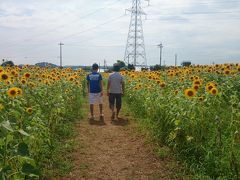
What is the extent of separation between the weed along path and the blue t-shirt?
62.5 inches

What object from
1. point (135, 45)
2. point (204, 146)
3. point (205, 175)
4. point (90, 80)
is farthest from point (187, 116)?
point (135, 45)

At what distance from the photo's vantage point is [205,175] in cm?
449

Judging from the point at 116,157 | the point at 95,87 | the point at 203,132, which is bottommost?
the point at 116,157

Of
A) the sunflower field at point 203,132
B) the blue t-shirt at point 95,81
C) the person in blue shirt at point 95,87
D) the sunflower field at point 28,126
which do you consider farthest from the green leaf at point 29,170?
the blue t-shirt at point 95,81

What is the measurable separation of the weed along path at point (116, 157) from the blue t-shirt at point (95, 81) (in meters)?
1.59

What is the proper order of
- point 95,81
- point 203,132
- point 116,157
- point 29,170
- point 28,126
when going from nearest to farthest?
point 29,170 < point 28,126 < point 203,132 < point 116,157 < point 95,81

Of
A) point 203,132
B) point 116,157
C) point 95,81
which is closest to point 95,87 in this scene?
point 95,81

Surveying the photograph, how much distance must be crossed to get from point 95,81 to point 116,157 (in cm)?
375

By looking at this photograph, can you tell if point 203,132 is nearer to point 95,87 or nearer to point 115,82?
point 115,82

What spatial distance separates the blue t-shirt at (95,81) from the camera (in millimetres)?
9117

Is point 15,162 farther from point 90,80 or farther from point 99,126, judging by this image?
point 90,80

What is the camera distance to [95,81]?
9148mm

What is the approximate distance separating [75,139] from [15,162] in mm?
3049

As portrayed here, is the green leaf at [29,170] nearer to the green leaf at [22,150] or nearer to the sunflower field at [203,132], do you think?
the green leaf at [22,150]
